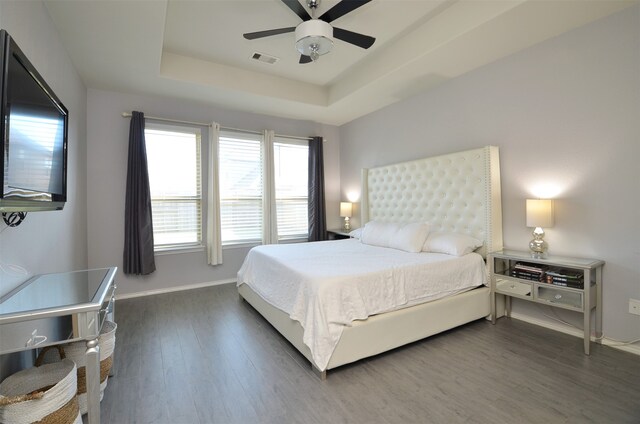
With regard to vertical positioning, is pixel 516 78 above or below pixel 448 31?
below

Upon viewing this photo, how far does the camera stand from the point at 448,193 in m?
3.50

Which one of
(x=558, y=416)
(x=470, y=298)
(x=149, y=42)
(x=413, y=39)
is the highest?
(x=413, y=39)

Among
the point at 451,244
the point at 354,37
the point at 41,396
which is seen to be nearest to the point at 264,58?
the point at 354,37

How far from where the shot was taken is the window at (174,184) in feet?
13.3

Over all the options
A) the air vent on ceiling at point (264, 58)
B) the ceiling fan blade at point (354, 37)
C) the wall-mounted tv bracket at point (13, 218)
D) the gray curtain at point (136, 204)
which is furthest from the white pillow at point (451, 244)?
the gray curtain at point (136, 204)

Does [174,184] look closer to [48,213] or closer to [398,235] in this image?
[48,213]

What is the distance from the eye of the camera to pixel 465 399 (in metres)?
1.82

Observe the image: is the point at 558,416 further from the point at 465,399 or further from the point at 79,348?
the point at 79,348

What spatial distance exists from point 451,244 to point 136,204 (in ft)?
12.6

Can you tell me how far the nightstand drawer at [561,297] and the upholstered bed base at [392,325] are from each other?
468 millimetres

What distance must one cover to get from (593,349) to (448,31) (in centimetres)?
296

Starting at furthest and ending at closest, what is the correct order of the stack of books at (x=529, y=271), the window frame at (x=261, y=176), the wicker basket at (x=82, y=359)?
the window frame at (x=261, y=176), the stack of books at (x=529, y=271), the wicker basket at (x=82, y=359)

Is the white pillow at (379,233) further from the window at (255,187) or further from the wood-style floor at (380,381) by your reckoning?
the window at (255,187)

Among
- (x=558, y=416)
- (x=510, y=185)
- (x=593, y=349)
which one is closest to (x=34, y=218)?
(x=558, y=416)
